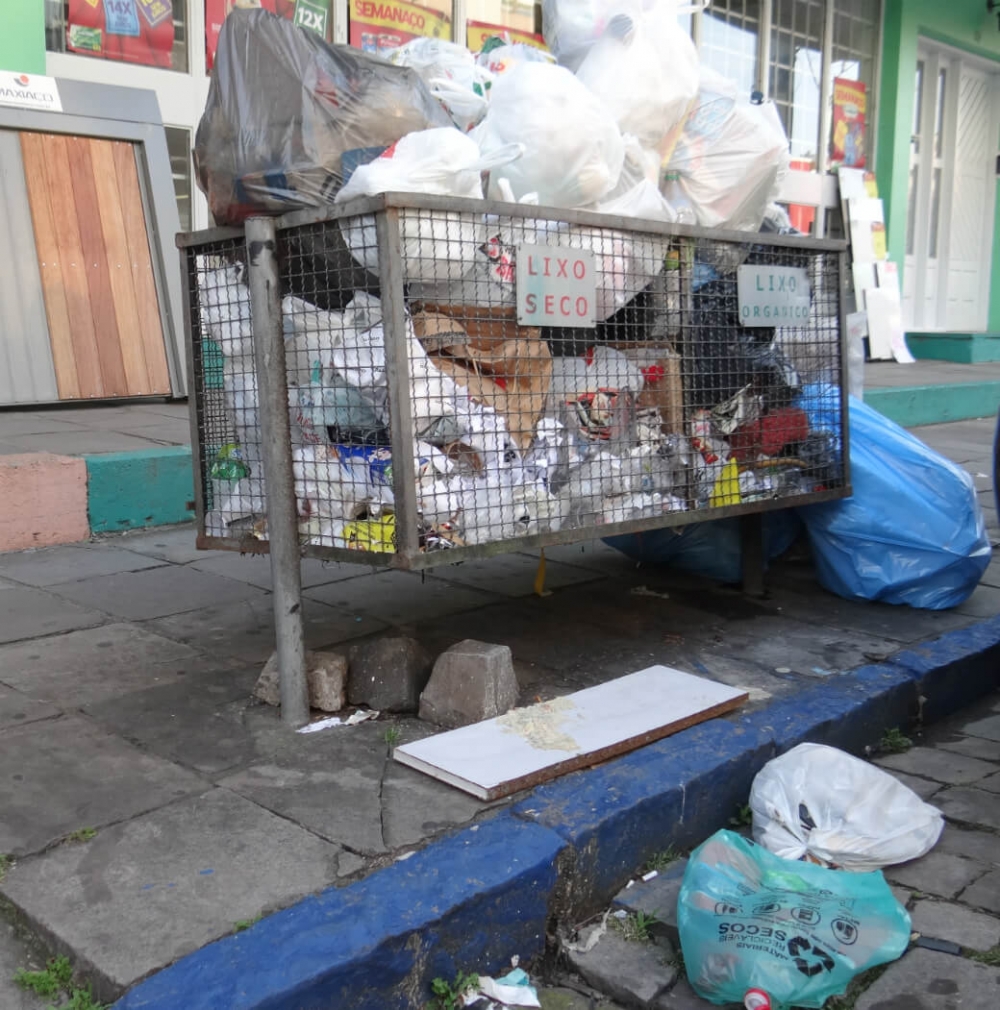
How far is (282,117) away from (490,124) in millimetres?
561

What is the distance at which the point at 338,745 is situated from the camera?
2.67 meters

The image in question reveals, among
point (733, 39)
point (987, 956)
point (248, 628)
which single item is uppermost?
point (733, 39)

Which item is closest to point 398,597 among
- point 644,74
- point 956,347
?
point 644,74

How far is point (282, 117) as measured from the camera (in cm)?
266

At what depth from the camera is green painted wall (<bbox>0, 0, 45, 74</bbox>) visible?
5957 millimetres

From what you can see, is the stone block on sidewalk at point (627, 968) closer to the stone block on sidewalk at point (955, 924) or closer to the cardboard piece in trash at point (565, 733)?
the cardboard piece in trash at point (565, 733)

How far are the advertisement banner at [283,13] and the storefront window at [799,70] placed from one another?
227 inches

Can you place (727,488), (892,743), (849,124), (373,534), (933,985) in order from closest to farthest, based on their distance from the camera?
(933,985)
(373,534)
(892,743)
(727,488)
(849,124)

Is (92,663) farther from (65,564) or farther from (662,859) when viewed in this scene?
(662,859)

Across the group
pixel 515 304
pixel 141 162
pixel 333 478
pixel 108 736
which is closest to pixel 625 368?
pixel 515 304

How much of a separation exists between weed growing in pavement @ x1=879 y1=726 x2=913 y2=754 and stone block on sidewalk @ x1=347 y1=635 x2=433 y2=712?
1.42m

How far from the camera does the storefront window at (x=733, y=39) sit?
10.7m

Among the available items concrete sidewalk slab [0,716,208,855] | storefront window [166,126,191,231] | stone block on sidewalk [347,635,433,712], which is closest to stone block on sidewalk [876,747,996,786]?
stone block on sidewalk [347,635,433,712]

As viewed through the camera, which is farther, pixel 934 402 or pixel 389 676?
pixel 934 402
